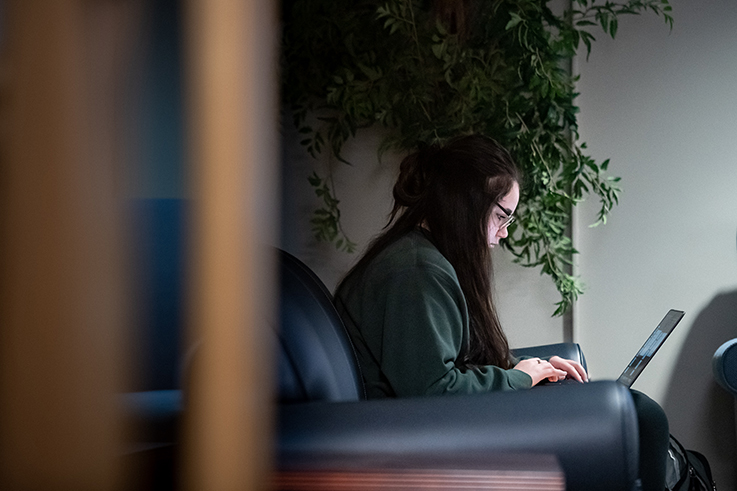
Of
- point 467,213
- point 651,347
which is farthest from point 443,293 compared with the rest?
point 651,347

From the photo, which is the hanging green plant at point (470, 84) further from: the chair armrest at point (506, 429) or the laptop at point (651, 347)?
the chair armrest at point (506, 429)

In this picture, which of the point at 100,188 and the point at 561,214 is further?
the point at 561,214

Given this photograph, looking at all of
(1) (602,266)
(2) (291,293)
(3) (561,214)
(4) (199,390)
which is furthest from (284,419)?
(1) (602,266)

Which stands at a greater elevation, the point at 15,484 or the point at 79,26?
the point at 79,26

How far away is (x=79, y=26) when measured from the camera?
11.8 inches

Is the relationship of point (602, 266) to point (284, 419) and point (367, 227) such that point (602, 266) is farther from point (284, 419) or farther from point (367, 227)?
point (284, 419)

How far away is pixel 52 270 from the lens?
290 millimetres

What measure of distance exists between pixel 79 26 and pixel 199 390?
0.51 ft

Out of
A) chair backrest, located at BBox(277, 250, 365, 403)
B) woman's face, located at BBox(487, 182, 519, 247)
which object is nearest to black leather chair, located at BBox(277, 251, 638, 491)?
chair backrest, located at BBox(277, 250, 365, 403)

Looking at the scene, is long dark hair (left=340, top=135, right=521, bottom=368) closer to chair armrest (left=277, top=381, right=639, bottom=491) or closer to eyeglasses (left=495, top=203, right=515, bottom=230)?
eyeglasses (left=495, top=203, right=515, bottom=230)

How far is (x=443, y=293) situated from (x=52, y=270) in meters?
0.93

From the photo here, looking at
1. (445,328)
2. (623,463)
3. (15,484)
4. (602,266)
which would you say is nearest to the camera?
(15,484)

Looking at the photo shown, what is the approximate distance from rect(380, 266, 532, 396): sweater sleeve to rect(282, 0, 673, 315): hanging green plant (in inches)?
46.0

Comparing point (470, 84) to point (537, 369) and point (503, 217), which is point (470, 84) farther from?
point (537, 369)
